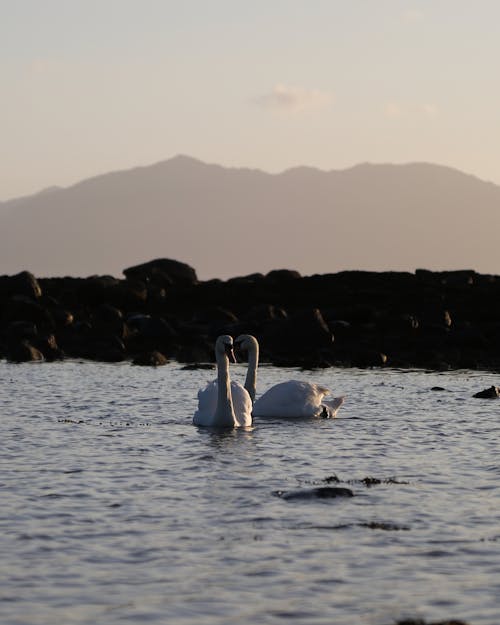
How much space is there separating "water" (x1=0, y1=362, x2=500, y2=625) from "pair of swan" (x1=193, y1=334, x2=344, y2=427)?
1.32 feet

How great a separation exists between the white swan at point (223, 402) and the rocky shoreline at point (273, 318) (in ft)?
60.2

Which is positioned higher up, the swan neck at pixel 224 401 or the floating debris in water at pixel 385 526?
the swan neck at pixel 224 401

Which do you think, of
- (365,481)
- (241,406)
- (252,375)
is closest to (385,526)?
(365,481)

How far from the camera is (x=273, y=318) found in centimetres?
5344

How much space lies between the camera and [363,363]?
144 feet

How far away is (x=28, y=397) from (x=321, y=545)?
60.4ft

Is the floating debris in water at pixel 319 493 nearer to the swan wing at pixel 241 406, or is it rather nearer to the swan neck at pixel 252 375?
the swan wing at pixel 241 406

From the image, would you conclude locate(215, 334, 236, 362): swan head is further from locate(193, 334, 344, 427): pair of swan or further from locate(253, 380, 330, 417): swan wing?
locate(253, 380, 330, 417): swan wing

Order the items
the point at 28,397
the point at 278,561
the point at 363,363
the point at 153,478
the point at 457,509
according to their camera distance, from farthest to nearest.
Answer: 1. the point at 363,363
2. the point at 28,397
3. the point at 153,478
4. the point at 457,509
5. the point at 278,561

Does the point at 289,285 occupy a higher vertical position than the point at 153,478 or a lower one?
higher

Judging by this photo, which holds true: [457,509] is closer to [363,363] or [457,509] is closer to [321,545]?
[321,545]

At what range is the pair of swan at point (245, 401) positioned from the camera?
24031mm

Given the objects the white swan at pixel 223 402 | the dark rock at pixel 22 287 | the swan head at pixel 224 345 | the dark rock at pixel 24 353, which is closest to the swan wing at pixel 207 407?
the white swan at pixel 223 402

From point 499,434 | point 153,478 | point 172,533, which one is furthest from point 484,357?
point 172,533
